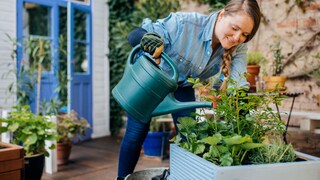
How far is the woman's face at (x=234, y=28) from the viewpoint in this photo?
116cm

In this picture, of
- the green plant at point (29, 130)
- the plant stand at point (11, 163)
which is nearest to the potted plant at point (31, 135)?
the green plant at point (29, 130)

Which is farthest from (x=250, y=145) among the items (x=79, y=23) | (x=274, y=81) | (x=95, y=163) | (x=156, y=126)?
(x=79, y=23)

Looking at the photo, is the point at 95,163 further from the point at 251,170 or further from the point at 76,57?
the point at 251,170

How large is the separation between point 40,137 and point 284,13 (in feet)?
8.01

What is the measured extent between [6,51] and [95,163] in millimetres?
1259

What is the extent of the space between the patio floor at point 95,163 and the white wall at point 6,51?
0.78m

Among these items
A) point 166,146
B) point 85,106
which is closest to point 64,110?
point 85,106

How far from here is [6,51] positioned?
10.2ft

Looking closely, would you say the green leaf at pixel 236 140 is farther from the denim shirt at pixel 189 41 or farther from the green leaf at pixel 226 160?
the denim shirt at pixel 189 41

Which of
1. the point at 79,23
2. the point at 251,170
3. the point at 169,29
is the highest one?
the point at 79,23

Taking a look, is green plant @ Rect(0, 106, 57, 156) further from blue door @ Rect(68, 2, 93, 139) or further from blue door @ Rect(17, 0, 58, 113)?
blue door @ Rect(68, 2, 93, 139)

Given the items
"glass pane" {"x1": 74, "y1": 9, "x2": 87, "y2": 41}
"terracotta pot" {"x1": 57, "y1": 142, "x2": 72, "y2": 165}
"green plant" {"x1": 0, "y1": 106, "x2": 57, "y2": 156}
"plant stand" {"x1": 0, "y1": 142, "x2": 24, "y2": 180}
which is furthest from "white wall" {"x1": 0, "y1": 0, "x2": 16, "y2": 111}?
"glass pane" {"x1": 74, "y1": 9, "x2": 87, "y2": 41}

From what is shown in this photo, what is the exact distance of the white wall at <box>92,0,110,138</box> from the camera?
4391 millimetres

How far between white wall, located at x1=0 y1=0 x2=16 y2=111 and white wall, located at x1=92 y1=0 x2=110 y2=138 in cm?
131
